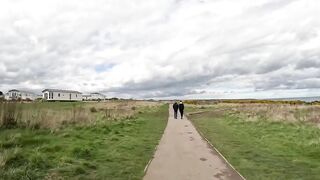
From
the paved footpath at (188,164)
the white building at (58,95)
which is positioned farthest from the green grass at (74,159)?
the white building at (58,95)

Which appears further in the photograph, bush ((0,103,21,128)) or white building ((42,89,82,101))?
white building ((42,89,82,101))

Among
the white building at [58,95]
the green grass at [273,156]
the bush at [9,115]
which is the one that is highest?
the white building at [58,95]

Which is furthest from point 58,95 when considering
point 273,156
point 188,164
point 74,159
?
point 188,164

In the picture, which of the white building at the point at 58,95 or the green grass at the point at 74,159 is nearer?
the green grass at the point at 74,159

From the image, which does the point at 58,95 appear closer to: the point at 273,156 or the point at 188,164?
the point at 273,156

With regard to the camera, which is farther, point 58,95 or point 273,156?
point 58,95

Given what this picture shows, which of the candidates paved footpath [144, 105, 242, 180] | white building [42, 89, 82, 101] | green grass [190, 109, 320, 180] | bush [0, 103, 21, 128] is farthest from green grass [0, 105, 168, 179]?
white building [42, 89, 82, 101]

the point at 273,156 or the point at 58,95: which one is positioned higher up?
the point at 58,95

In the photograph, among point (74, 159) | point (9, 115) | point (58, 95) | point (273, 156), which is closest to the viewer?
point (74, 159)

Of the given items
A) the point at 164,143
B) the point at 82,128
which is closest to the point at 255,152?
the point at 164,143

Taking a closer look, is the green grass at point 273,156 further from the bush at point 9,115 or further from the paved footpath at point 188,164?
the bush at point 9,115

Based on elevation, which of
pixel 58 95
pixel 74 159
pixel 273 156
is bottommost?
pixel 273 156

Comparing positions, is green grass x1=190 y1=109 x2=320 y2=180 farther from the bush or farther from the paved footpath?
the bush

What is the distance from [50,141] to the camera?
1622cm
